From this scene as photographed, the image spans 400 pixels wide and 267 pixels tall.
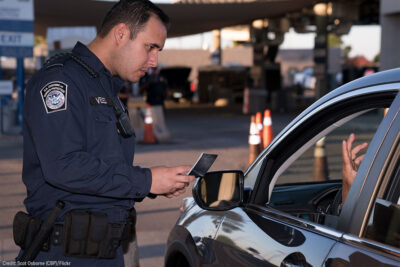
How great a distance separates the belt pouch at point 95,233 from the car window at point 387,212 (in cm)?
100

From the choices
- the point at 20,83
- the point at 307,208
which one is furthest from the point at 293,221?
the point at 20,83

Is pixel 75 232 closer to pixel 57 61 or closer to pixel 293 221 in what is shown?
pixel 57 61

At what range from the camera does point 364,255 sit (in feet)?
6.82

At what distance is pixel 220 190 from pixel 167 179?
40cm

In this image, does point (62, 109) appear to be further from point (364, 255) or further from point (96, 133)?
point (364, 255)

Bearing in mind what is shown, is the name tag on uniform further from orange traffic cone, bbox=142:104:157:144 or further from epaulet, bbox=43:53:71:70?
orange traffic cone, bbox=142:104:157:144

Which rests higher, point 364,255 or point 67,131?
point 67,131

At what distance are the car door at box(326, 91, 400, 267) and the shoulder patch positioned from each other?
3.65ft

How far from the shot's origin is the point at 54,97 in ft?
8.02

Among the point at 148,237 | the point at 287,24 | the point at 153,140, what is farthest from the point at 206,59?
the point at 148,237

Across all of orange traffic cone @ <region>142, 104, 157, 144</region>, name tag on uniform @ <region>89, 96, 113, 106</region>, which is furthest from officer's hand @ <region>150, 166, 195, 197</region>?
orange traffic cone @ <region>142, 104, 157, 144</region>

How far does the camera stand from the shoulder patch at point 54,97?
2428 millimetres

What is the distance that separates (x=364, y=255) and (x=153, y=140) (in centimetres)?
1337

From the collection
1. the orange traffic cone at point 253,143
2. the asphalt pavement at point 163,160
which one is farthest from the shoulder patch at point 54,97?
the orange traffic cone at point 253,143
